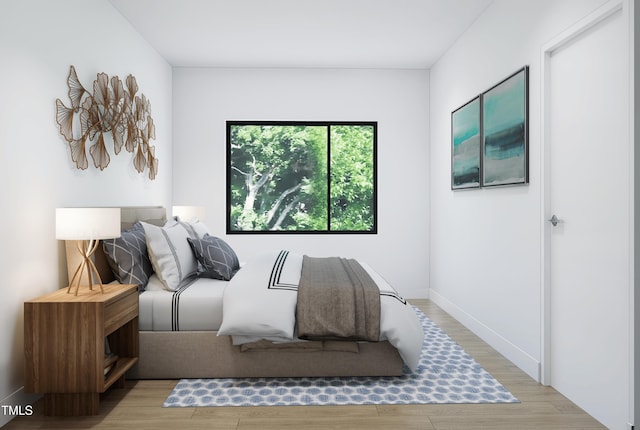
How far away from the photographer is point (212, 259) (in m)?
3.72

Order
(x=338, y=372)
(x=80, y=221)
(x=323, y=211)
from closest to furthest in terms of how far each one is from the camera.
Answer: (x=80, y=221) < (x=338, y=372) < (x=323, y=211)

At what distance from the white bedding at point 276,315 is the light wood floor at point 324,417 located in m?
0.42

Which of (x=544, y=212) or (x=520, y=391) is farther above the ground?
(x=544, y=212)

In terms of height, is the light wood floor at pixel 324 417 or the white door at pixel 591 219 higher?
the white door at pixel 591 219

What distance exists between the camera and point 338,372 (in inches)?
123

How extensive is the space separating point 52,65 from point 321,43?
263 centimetres

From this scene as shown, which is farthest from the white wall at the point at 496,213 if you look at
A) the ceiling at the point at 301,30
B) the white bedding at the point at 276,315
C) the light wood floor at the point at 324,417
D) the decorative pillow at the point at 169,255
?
the decorative pillow at the point at 169,255

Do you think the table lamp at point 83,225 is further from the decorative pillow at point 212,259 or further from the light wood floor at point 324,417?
the decorative pillow at point 212,259

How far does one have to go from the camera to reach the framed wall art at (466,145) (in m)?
4.21

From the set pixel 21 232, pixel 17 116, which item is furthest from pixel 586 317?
pixel 17 116

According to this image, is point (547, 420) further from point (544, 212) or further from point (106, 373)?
point (106, 373)

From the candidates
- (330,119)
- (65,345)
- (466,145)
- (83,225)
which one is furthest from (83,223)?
(330,119)

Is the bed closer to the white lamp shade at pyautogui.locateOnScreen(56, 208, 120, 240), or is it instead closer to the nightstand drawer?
the nightstand drawer

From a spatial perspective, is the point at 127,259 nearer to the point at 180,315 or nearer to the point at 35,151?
the point at 180,315
